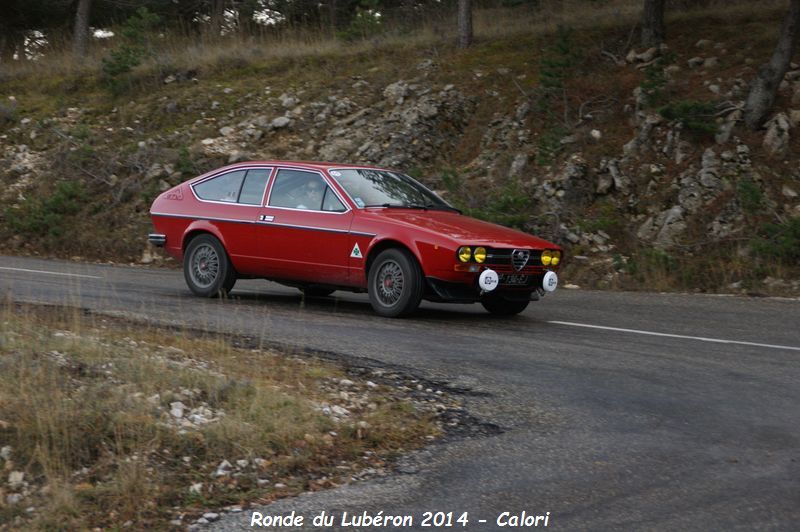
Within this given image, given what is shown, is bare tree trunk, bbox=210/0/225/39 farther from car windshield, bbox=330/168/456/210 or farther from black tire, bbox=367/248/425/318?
black tire, bbox=367/248/425/318

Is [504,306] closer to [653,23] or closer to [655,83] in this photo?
[655,83]

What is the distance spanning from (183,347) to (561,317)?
4619 millimetres

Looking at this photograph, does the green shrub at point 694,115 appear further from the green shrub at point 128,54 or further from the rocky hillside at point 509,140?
the green shrub at point 128,54

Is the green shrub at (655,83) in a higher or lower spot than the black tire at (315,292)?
higher

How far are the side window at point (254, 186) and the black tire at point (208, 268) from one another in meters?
0.62

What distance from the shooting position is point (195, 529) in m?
4.66

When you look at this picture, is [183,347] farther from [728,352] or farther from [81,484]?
[728,352]

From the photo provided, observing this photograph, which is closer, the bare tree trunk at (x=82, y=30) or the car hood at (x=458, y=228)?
the car hood at (x=458, y=228)

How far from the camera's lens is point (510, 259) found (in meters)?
10.5

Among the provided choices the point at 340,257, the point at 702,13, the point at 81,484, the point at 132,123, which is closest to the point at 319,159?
the point at 132,123

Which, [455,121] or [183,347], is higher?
[455,121]

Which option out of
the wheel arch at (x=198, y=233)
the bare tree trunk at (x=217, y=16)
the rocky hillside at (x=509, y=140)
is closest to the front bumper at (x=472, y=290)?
the wheel arch at (x=198, y=233)

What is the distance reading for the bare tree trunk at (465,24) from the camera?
24.6m

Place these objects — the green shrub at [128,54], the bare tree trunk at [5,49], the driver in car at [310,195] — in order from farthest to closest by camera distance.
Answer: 1. the bare tree trunk at [5,49]
2. the green shrub at [128,54]
3. the driver in car at [310,195]
